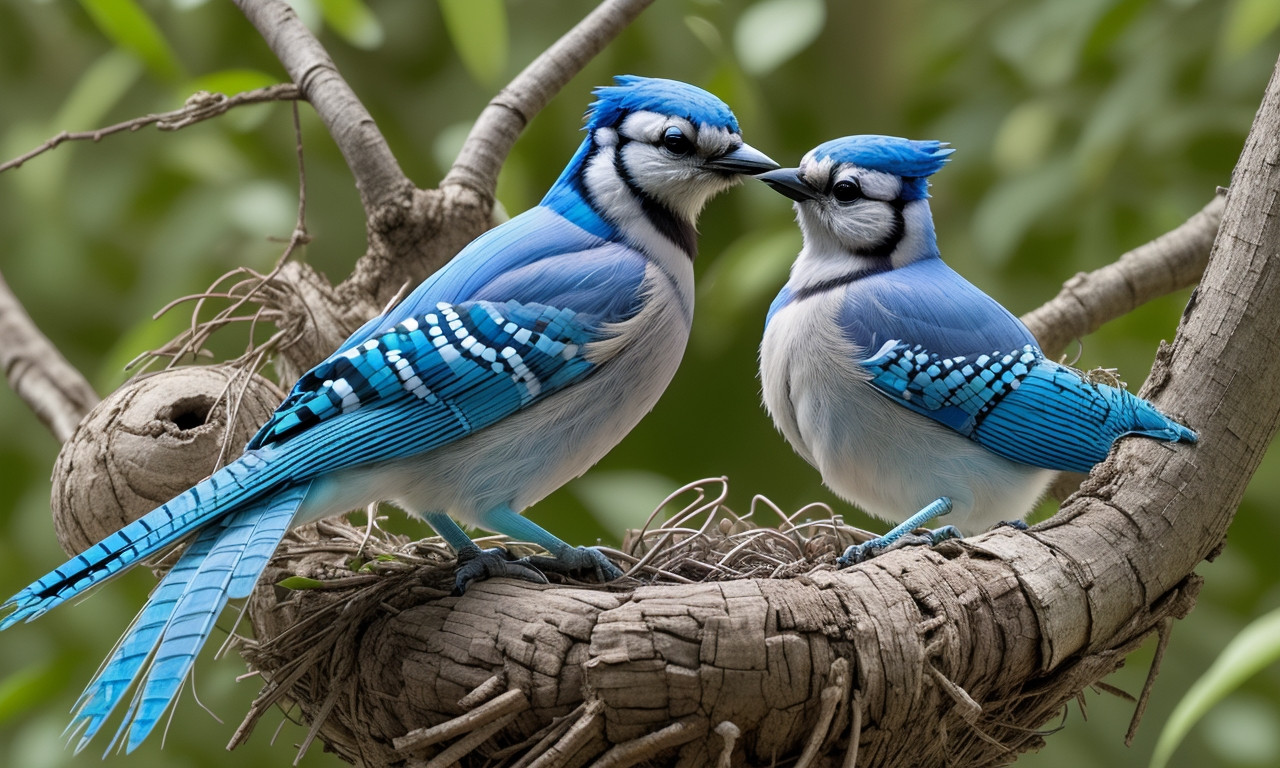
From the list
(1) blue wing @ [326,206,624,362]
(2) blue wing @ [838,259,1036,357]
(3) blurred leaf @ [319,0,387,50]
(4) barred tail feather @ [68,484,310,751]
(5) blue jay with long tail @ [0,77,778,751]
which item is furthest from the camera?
(3) blurred leaf @ [319,0,387,50]

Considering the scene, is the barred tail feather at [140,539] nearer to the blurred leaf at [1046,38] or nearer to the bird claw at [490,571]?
the bird claw at [490,571]

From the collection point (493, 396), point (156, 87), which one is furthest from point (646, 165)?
point (156, 87)

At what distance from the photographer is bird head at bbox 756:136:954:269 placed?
1512mm

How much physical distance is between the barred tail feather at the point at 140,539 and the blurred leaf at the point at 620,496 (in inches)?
46.0

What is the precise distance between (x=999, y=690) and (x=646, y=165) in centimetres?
74

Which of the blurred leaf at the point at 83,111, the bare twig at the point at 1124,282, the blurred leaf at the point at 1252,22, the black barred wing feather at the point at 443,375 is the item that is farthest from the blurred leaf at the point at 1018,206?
the blurred leaf at the point at 83,111

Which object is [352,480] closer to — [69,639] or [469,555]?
[469,555]

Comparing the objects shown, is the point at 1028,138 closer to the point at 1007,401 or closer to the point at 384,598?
the point at 1007,401

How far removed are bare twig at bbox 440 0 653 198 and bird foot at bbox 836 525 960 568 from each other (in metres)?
0.84

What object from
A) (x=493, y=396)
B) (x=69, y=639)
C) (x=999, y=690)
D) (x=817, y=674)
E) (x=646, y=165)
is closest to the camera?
(x=817, y=674)

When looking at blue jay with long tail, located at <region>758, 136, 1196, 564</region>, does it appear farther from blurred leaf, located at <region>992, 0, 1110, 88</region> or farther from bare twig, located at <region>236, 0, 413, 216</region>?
blurred leaf, located at <region>992, 0, 1110, 88</region>

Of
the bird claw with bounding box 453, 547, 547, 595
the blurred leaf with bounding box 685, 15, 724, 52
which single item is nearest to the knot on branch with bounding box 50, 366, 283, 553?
the bird claw with bounding box 453, 547, 547, 595

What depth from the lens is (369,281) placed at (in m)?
1.76

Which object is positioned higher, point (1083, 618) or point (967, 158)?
point (967, 158)
